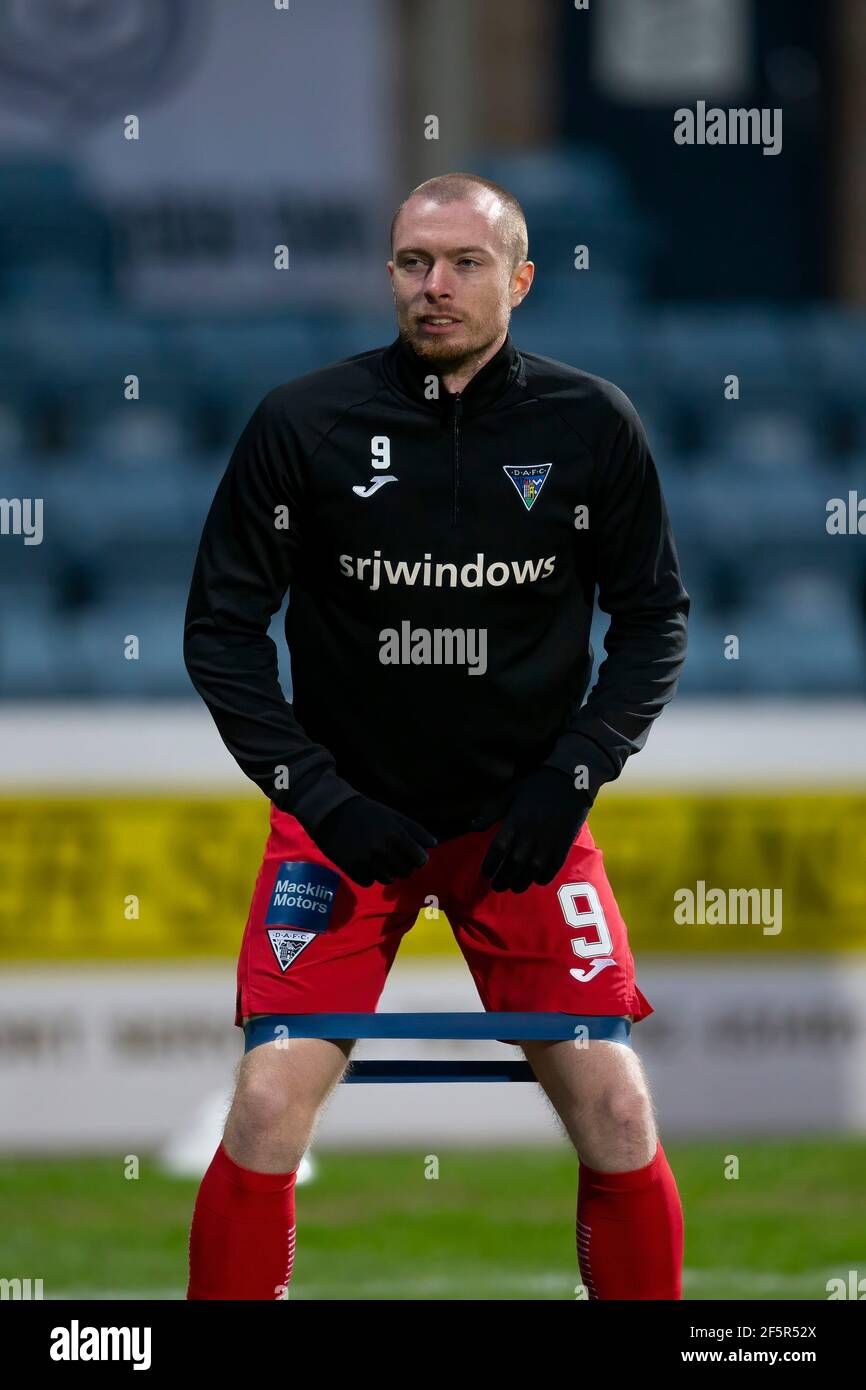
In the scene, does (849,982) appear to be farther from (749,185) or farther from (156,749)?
(749,185)

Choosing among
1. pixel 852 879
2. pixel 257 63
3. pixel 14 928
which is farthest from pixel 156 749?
pixel 257 63

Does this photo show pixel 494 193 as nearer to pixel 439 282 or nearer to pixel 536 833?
pixel 439 282

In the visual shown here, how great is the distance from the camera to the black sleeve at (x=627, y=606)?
3.08 m

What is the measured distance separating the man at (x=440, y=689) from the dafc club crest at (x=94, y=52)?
247 inches

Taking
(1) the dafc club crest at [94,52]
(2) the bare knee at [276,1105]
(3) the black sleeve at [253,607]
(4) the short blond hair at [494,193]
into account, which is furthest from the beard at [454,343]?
(1) the dafc club crest at [94,52]

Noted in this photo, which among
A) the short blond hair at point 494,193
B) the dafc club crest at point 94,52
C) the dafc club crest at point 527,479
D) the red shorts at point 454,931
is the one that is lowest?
the red shorts at point 454,931

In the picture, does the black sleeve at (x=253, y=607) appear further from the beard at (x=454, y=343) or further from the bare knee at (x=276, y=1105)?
the bare knee at (x=276, y=1105)

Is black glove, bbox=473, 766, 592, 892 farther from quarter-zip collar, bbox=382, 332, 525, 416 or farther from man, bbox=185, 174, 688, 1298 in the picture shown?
quarter-zip collar, bbox=382, 332, 525, 416

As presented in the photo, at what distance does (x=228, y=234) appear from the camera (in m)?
8.92

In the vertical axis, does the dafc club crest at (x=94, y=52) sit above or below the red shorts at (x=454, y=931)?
above

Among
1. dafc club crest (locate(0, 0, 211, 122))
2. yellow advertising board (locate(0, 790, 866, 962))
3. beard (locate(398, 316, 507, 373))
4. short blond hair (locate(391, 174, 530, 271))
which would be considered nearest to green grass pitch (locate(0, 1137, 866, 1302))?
yellow advertising board (locate(0, 790, 866, 962))
